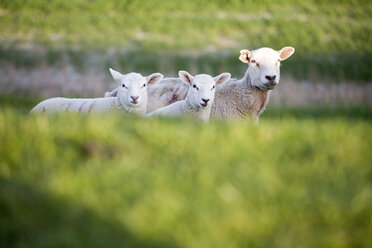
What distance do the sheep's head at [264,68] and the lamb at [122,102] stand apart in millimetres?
1676

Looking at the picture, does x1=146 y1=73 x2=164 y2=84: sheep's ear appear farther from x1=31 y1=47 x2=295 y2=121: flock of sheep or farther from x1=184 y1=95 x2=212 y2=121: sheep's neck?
x1=184 y1=95 x2=212 y2=121: sheep's neck

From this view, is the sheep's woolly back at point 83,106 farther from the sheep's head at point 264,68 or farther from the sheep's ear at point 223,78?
the sheep's head at point 264,68

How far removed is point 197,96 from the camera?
895 cm

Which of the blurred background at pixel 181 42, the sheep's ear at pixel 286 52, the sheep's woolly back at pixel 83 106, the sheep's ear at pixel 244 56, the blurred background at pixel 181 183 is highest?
the blurred background at pixel 181 42

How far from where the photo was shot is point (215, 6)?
29734 millimetres

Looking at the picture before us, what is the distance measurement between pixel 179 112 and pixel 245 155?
3901 mm

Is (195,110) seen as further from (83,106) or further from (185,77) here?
(83,106)

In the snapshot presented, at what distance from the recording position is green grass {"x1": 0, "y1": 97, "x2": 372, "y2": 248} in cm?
457

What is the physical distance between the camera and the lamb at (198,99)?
895cm

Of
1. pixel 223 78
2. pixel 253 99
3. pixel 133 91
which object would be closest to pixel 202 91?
pixel 223 78

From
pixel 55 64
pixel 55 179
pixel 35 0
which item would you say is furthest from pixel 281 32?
pixel 55 179

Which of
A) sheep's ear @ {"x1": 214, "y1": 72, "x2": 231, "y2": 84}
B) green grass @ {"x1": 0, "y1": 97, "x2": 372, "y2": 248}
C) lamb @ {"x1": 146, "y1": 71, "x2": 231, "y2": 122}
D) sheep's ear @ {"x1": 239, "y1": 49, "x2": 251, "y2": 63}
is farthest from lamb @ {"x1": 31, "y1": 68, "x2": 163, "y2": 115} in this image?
green grass @ {"x1": 0, "y1": 97, "x2": 372, "y2": 248}

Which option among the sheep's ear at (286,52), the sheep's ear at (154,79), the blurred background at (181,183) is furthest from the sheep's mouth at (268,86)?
the blurred background at (181,183)

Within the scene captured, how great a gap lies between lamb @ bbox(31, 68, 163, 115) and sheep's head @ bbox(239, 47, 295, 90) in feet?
5.50
